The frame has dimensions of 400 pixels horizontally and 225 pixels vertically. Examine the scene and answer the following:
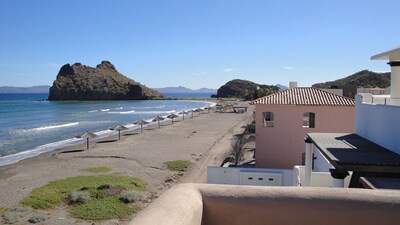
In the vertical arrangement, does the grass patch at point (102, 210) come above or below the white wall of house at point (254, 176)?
below

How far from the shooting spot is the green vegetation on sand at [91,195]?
1460 cm

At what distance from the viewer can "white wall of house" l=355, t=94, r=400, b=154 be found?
834cm

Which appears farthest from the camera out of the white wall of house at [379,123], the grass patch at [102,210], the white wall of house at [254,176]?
the white wall of house at [254,176]

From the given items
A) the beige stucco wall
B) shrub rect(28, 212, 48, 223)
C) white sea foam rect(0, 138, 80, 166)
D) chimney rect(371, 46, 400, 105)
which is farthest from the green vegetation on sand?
chimney rect(371, 46, 400, 105)

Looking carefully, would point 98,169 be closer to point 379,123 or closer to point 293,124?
point 293,124

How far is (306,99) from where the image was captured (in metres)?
21.3

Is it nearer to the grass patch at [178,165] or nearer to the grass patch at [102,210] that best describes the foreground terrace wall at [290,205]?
the grass patch at [102,210]

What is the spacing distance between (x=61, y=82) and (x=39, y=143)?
422ft

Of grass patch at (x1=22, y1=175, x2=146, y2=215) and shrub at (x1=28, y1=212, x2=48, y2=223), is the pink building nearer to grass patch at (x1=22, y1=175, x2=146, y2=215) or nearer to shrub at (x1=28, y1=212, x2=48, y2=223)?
grass patch at (x1=22, y1=175, x2=146, y2=215)

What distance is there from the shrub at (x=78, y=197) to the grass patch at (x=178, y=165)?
7454 mm

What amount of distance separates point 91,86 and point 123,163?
13927 cm

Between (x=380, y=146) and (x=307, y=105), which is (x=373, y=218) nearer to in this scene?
(x=380, y=146)

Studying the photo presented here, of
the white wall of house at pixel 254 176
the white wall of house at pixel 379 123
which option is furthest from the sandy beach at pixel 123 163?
the white wall of house at pixel 379 123

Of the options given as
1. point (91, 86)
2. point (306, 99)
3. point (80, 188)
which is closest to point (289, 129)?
point (306, 99)
